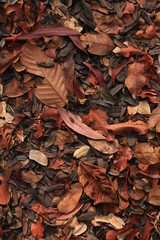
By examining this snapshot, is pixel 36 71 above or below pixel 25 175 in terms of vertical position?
above

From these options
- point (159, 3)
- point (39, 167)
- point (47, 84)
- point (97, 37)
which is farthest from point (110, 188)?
point (159, 3)

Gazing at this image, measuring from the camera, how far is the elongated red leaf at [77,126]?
1.30 m

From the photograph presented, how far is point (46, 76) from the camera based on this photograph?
1316 mm

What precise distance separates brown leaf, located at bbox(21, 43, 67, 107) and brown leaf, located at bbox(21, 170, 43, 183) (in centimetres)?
26

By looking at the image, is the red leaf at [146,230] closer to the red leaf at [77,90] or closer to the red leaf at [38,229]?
the red leaf at [38,229]

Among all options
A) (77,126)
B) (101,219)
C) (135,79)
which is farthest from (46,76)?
(101,219)

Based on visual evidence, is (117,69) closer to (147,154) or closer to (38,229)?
(147,154)

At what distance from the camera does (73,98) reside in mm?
1308

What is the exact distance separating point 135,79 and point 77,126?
267 mm

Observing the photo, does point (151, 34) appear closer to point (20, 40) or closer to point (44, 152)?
point (20, 40)

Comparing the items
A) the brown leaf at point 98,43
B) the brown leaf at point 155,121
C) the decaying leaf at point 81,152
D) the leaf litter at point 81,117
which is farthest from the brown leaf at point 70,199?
the brown leaf at point 98,43

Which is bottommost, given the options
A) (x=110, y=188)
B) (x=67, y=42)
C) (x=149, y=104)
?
(x=110, y=188)

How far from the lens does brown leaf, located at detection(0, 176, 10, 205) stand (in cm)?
133

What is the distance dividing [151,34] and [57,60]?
0.35 metres
